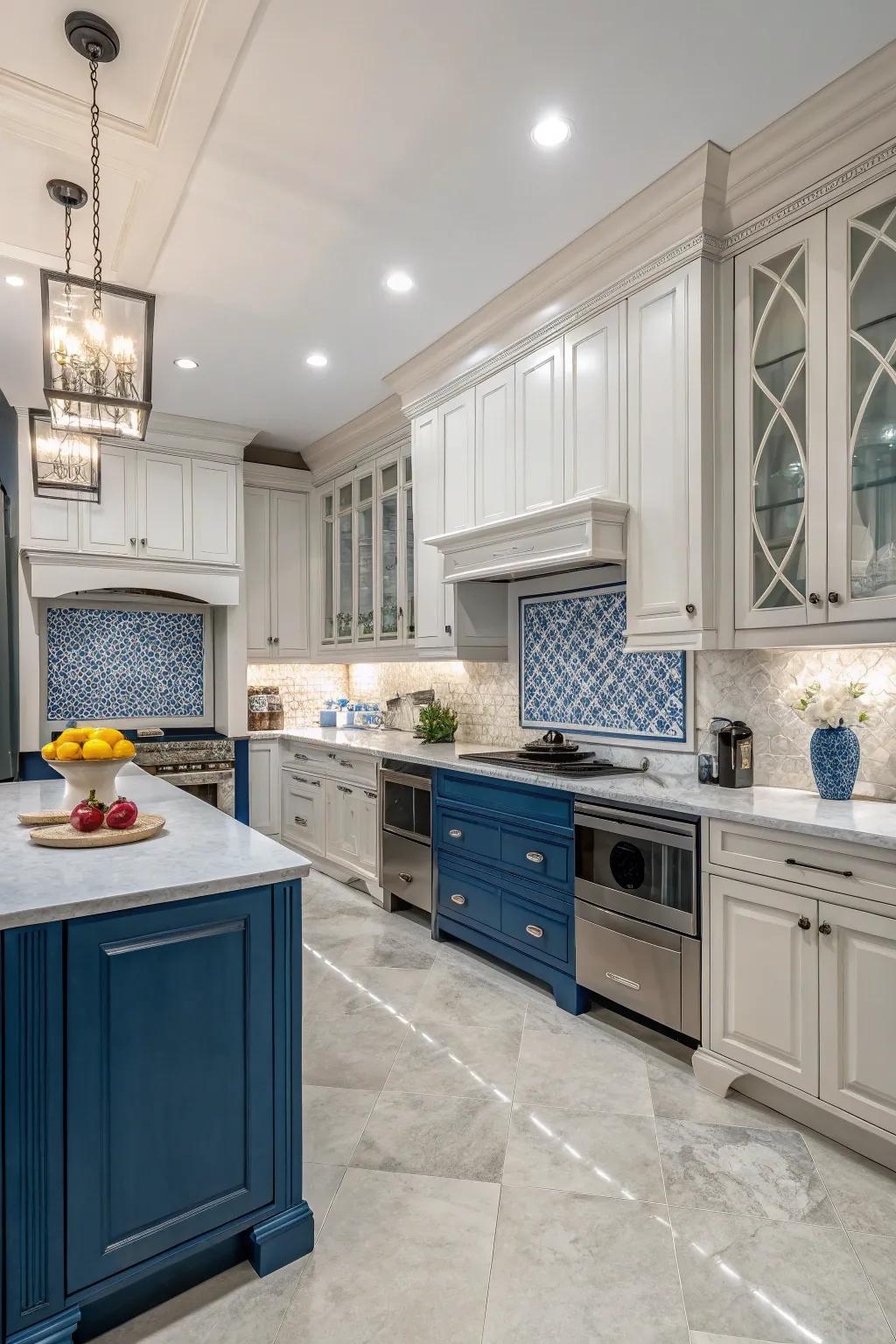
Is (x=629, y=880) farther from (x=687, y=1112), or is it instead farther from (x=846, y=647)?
(x=846, y=647)

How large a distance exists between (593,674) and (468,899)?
1.23 meters

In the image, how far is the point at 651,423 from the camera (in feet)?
9.43

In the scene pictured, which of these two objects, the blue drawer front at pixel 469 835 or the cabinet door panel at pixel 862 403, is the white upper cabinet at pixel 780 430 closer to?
the cabinet door panel at pixel 862 403

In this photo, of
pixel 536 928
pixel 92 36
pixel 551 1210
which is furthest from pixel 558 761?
pixel 92 36

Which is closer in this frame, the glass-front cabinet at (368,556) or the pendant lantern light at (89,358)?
the pendant lantern light at (89,358)

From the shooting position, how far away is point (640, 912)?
8.82ft

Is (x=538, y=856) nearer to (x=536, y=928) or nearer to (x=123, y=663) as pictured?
(x=536, y=928)

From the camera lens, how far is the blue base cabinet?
304cm

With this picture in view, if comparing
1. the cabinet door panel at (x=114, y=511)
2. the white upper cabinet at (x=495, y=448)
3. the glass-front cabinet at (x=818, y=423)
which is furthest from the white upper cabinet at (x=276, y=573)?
the glass-front cabinet at (x=818, y=423)

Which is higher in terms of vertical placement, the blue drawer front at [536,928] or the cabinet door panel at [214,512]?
the cabinet door panel at [214,512]

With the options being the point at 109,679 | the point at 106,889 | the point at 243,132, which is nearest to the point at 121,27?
the point at 243,132

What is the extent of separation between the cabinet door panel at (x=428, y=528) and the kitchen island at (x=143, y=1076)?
100 inches

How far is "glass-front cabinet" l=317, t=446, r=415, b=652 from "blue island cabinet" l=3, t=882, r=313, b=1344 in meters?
3.15

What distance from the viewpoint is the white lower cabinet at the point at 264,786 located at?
17.8 ft
